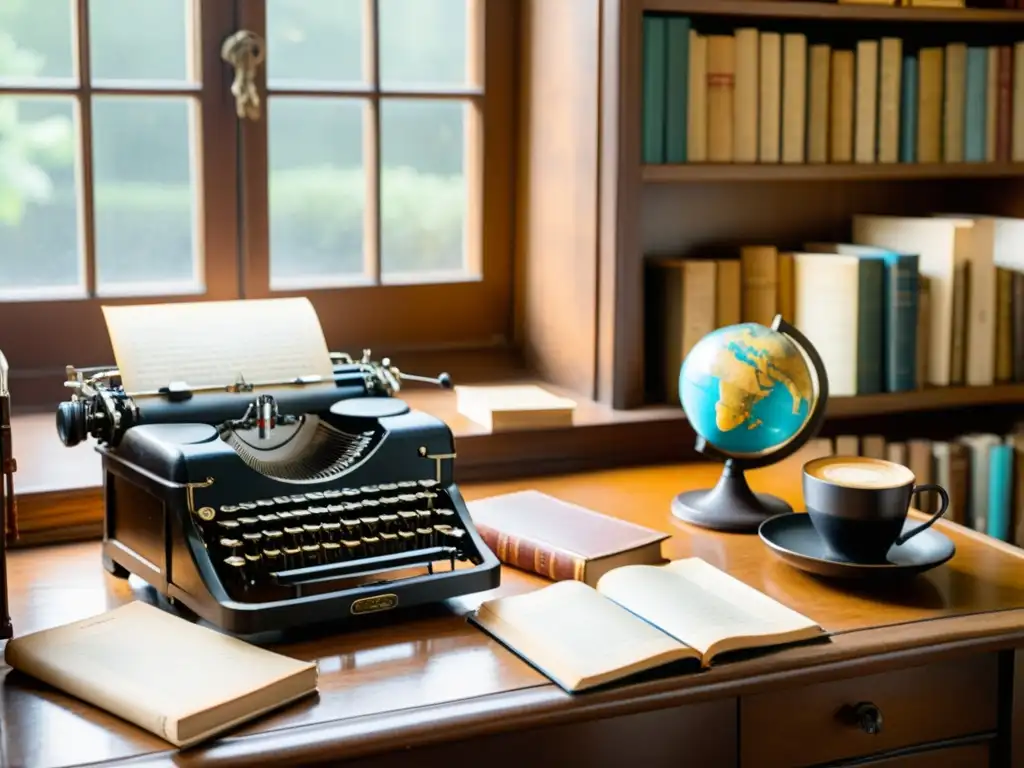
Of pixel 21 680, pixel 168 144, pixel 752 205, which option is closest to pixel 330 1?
pixel 168 144

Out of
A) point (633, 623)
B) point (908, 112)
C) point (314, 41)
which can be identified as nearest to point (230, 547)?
point (633, 623)

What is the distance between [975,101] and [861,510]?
4.02 feet

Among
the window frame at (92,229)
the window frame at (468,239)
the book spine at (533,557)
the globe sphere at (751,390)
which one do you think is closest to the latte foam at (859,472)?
the globe sphere at (751,390)

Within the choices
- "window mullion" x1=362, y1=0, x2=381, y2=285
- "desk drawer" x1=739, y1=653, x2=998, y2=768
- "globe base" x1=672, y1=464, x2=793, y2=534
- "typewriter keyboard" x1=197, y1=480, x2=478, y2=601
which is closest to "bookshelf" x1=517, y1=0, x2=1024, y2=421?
"window mullion" x1=362, y1=0, x2=381, y2=285

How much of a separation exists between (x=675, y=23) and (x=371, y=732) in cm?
144

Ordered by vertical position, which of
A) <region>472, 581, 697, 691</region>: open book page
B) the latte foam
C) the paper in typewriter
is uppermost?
the paper in typewriter

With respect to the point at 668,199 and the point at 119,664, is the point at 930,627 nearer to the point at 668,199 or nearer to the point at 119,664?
the point at 119,664

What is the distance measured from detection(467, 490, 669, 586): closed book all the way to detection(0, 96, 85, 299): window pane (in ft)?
2.93

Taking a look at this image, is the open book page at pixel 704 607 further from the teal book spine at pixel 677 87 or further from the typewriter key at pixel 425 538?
the teal book spine at pixel 677 87

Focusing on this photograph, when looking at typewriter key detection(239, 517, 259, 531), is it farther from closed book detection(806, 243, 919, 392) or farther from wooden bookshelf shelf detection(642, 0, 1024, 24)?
closed book detection(806, 243, 919, 392)

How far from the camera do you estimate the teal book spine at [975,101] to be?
8.64 ft

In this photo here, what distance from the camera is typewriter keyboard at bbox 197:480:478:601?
1.60 metres

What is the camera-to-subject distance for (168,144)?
2422 mm

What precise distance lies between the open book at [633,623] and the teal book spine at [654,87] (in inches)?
35.7
